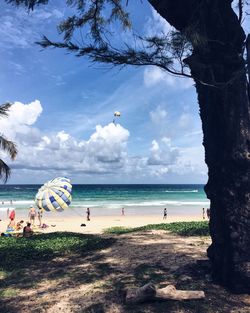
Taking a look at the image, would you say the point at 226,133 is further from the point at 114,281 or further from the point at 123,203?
the point at 123,203

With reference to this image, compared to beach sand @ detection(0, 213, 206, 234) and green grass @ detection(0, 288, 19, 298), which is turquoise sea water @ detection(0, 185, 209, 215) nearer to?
beach sand @ detection(0, 213, 206, 234)

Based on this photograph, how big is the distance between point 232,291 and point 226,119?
139 inches

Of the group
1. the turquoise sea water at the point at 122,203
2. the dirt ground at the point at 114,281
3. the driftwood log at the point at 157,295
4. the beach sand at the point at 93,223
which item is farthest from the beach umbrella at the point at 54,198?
the turquoise sea water at the point at 122,203

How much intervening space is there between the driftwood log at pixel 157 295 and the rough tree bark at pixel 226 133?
0.98 meters

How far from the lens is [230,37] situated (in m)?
7.85

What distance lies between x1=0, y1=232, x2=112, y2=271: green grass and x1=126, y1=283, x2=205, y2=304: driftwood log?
493 centimetres

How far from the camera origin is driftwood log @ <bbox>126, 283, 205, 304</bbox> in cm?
696

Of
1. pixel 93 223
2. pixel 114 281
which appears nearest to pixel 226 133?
pixel 114 281

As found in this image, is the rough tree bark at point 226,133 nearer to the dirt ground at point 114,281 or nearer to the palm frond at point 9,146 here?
the dirt ground at point 114,281

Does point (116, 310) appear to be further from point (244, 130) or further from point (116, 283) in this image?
point (244, 130)

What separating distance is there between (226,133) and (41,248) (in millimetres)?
8423

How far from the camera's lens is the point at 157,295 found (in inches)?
276

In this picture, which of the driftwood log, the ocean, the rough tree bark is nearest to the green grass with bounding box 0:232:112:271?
the driftwood log

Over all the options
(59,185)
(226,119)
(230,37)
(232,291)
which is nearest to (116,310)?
(232,291)
